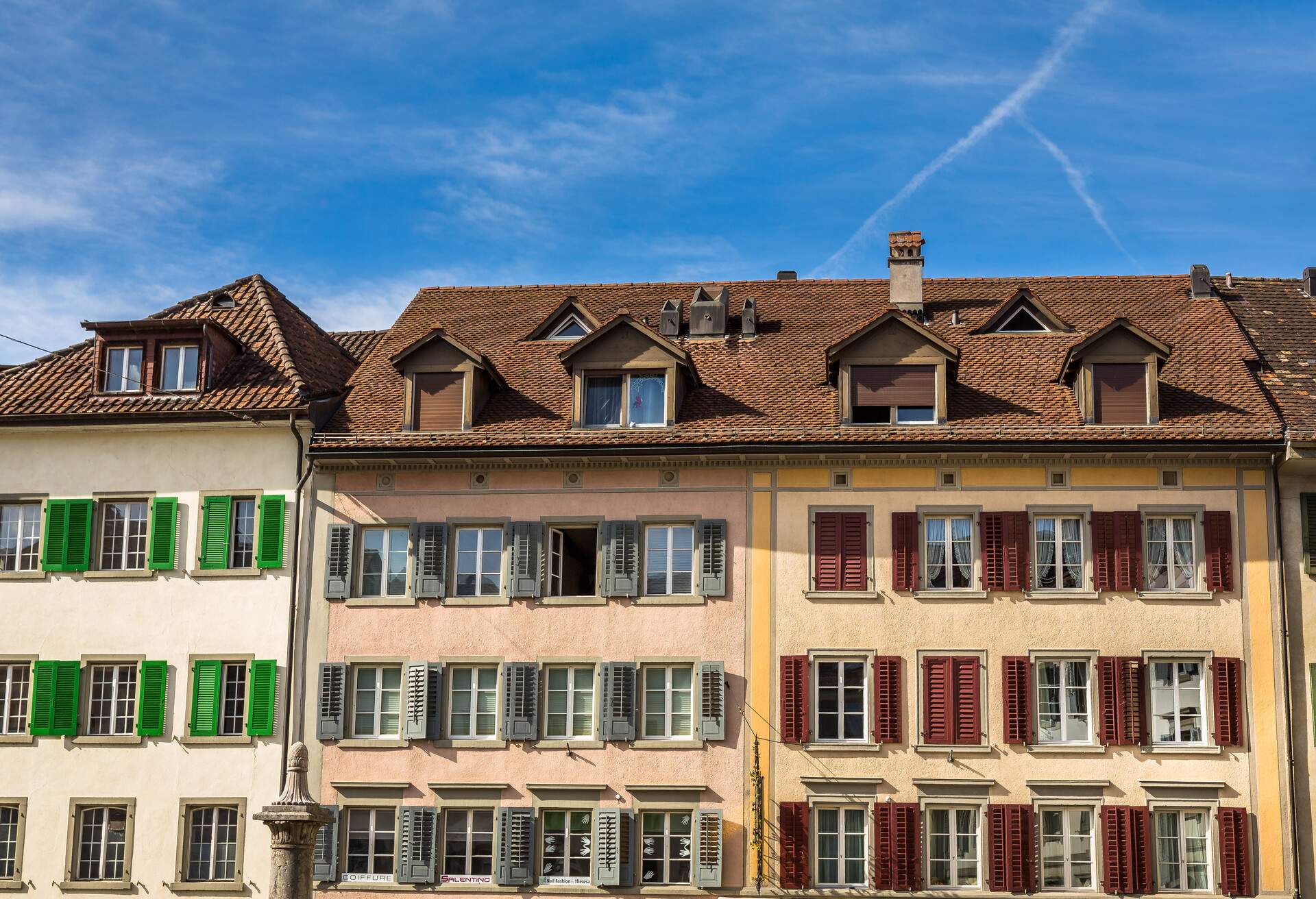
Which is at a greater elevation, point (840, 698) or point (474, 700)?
point (840, 698)

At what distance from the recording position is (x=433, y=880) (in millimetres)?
32000

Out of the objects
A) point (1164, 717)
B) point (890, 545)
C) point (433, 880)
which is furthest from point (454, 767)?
point (1164, 717)

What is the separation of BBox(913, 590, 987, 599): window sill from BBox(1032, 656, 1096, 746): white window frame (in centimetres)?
167

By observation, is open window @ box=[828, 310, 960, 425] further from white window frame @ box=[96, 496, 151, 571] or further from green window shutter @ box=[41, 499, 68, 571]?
green window shutter @ box=[41, 499, 68, 571]

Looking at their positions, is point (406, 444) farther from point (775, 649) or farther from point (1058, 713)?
point (1058, 713)

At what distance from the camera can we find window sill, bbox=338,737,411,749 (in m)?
32.8

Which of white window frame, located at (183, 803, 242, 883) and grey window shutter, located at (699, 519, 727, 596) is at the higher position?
→ grey window shutter, located at (699, 519, 727, 596)

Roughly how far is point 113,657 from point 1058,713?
1969 centimetres

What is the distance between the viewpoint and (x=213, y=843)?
108ft

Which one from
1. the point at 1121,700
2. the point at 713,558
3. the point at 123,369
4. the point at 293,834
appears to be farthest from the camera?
the point at 123,369

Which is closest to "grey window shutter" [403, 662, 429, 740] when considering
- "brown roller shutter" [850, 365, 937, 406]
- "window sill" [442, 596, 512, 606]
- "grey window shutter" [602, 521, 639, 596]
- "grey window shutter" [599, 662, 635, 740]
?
"window sill" [442, 596, 512, 606]

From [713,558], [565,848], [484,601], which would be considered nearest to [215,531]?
[484,601]

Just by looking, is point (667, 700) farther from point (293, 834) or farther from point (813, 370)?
point (293, 834)

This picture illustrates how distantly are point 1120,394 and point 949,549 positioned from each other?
4.92 m
